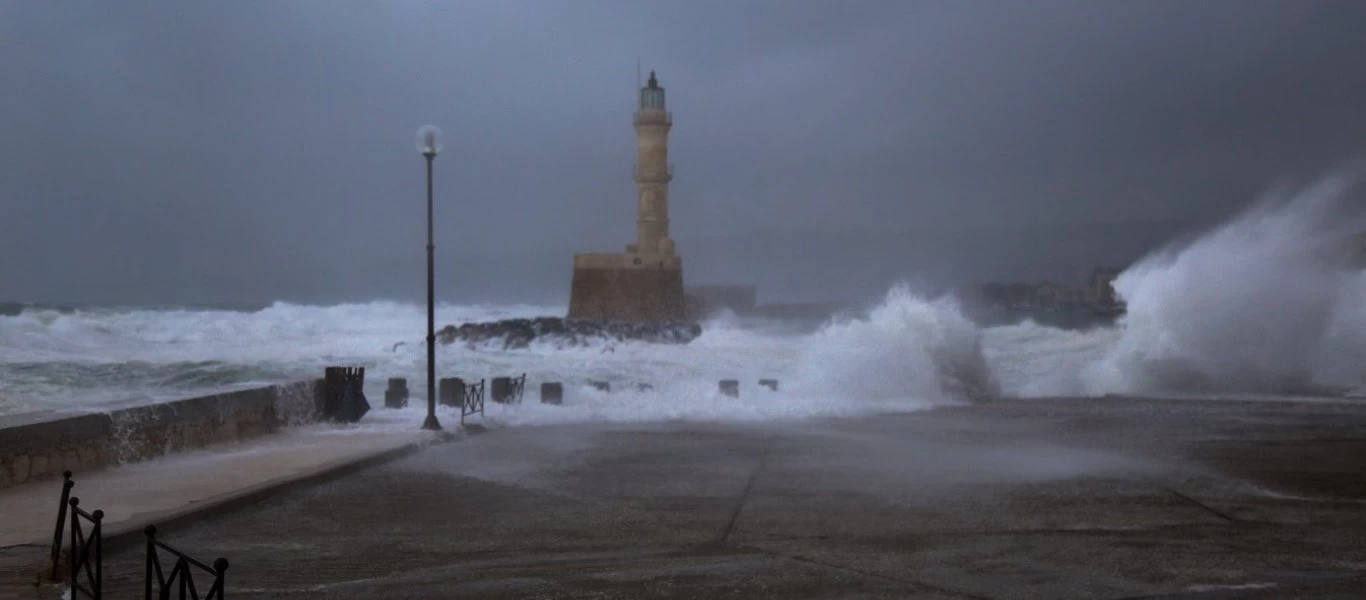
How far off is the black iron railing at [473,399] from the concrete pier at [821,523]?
7.89ft

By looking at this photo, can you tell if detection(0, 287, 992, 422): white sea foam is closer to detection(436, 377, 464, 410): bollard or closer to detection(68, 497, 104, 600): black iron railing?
detection(436, 377, 464, 410): bollard

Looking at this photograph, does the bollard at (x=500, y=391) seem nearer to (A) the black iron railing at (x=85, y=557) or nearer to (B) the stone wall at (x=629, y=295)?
(A) the black iron railing at (x=85, y=557)

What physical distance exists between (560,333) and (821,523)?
39.7 meters

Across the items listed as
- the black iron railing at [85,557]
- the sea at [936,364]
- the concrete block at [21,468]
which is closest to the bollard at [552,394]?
the sea at [936,364]

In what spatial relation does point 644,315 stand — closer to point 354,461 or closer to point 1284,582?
point 354,461

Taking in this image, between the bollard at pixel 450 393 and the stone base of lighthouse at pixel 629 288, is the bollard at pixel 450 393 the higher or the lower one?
the lower one

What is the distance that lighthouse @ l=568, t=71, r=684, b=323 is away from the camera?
51.2 metres

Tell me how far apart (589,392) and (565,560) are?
12.5m

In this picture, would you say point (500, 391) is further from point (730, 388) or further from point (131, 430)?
point (131, 430)

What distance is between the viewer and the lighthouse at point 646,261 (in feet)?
168

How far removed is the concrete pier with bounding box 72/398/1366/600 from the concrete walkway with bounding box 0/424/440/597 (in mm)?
227

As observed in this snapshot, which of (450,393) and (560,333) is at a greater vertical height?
(560,333)

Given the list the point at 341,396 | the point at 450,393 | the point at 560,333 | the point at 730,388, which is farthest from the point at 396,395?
the point at 560,333

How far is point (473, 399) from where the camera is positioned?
16.7m
